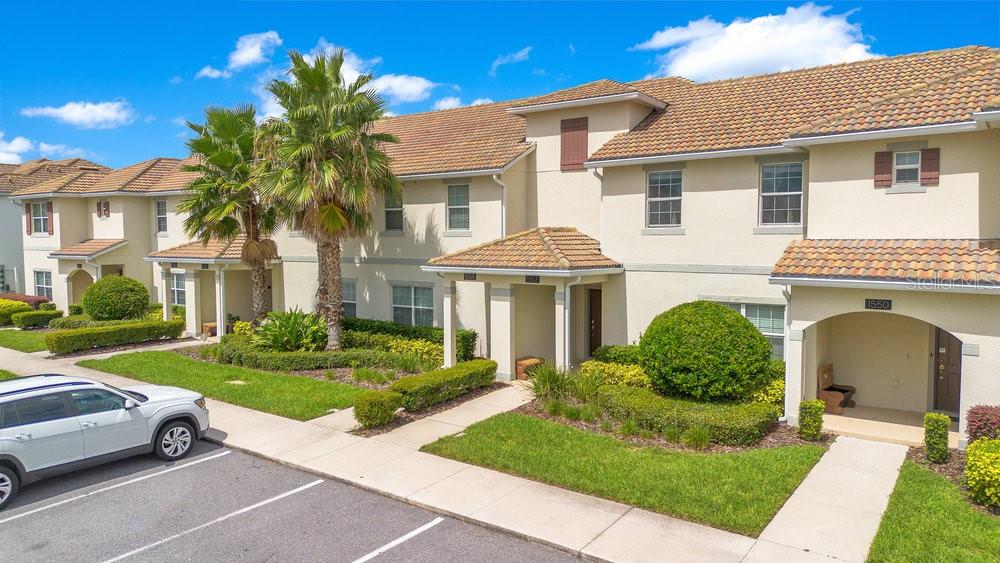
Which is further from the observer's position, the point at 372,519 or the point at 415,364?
the point at 415,364

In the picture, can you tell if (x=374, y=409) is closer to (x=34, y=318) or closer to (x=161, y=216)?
(x=161, y=216)

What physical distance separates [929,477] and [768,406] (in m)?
3.27

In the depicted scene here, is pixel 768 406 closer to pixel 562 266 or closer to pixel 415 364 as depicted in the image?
pixel 562 266

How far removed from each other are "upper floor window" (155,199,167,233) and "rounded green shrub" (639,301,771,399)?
2566cm

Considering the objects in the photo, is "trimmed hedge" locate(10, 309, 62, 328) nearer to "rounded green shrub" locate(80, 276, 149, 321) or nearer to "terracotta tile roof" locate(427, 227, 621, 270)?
"rounded green shrub" locate(80, 276, 149, 321)

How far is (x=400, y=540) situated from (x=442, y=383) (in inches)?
254

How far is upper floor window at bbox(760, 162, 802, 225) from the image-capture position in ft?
49.9

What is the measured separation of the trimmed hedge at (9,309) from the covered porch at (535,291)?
2361 centimetres

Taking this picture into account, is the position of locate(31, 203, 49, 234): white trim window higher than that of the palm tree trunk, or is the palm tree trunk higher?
locate(31, 203, 49, 234): white trim window

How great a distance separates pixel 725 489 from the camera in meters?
9.85

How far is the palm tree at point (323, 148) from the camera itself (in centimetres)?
1842

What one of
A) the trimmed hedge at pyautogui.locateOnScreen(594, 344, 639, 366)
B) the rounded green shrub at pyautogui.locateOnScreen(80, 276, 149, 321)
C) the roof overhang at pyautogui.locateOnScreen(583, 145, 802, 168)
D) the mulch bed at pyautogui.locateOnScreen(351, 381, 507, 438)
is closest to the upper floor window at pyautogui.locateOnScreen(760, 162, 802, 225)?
the roof overhang at pyautogui.locateOnScreen(583, 145, 802, 168)

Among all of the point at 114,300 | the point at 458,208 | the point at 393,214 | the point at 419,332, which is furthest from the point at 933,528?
the point at 114,300

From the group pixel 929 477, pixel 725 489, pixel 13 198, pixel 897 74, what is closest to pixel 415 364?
pixel 725 489
